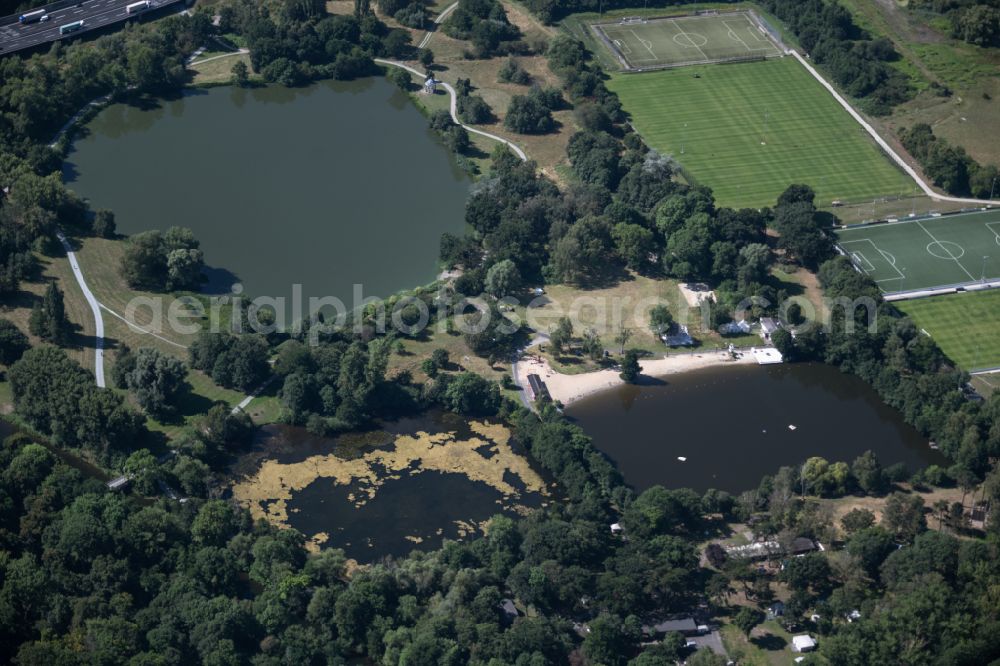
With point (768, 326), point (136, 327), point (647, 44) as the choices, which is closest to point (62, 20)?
point (136, 327)

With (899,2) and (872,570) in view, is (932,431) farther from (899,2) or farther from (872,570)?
(899,2)

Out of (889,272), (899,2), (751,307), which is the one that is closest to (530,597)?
(751,307)

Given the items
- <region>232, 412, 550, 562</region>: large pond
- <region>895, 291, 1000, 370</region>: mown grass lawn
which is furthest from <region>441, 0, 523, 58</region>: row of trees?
<region>232, 412, 550, 562</region>: large pond

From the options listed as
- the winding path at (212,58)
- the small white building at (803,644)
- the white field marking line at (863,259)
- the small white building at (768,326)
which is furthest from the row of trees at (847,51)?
the small white building at (803,644)

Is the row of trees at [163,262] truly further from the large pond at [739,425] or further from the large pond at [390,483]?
the large pond at [739,425]

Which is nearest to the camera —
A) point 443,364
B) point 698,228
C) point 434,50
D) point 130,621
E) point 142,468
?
point 130,621

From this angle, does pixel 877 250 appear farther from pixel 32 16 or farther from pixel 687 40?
pixel 32 16
